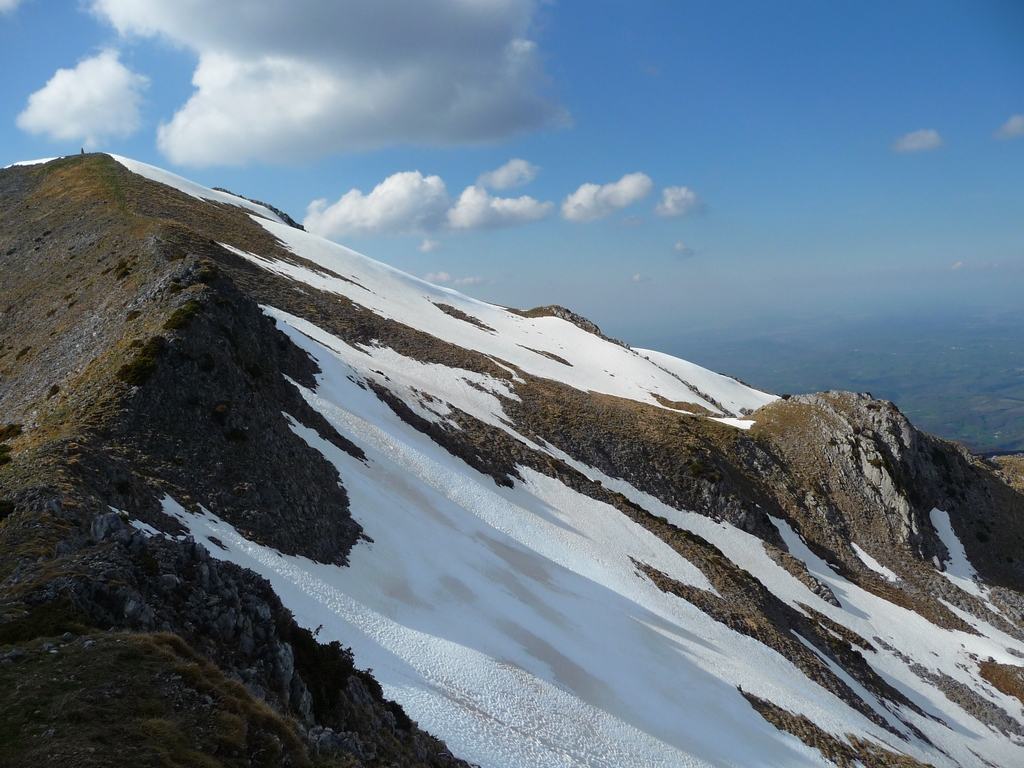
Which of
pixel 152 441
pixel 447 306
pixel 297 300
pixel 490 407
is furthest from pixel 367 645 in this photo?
pixel 447 306

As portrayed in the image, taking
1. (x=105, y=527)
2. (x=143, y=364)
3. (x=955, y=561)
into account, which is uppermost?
(x=143, y=364)

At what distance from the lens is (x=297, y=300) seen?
2537 inches

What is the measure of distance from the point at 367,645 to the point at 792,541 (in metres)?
52.2

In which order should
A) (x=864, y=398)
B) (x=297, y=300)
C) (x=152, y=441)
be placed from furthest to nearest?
(x=864, y=398), (x=297, y=300), (x=152, y=441)

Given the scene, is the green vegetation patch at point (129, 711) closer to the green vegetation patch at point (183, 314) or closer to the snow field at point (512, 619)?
the snow field at point (512, 619)

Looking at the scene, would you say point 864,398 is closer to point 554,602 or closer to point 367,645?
point 554,602

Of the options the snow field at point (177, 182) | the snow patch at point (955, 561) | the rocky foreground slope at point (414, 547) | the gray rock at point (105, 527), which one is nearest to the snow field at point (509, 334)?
the rocky foreground slope at point (414, 547)

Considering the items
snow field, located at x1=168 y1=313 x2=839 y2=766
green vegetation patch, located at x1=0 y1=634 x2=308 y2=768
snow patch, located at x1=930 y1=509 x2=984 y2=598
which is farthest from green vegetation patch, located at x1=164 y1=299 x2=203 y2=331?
snow patch, located at x1=930 y1=509 x2=984 y2=598

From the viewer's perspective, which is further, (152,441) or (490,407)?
(490,407)

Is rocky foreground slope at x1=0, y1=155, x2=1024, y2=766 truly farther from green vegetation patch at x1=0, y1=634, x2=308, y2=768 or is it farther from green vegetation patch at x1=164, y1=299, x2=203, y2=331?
green vegetation patch at x1=164, y1=299, x2=203, y2=331

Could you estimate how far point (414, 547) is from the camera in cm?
3112

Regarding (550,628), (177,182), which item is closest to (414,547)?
(550,628)

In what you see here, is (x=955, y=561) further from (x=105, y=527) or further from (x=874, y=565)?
(x=105, y=527)

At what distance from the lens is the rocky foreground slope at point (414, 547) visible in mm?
13211
